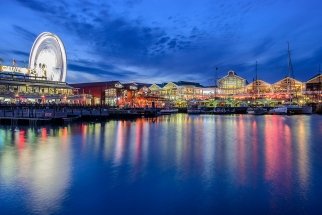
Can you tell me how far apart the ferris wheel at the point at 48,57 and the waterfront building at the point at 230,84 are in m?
105

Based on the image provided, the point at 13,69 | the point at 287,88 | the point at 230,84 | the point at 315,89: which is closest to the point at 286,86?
the point at 287,88

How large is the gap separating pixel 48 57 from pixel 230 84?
11497 centimetres

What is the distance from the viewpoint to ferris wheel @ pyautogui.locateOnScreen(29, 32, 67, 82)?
67.1 m

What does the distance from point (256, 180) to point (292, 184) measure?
1.39 meters

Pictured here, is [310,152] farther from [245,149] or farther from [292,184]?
[292,184]

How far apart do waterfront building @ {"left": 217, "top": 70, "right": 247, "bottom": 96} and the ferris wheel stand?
105131 mm

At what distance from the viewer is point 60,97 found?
6962 cm

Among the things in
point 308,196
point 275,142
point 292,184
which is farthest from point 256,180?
point 275,142

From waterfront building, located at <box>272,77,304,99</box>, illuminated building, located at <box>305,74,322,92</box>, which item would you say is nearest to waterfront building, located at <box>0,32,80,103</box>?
waterfront building, located at <box>272,77,304,99</box>

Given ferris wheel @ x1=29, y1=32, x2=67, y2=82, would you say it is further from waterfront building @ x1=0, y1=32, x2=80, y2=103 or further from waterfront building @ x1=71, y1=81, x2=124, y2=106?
waterfront building @ x1=71, y1=81, x2=124, y2=106

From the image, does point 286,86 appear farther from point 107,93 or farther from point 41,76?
point 41,76

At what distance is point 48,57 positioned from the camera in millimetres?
71188

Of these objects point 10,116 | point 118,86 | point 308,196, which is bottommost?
point 308,196

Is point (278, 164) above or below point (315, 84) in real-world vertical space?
below
